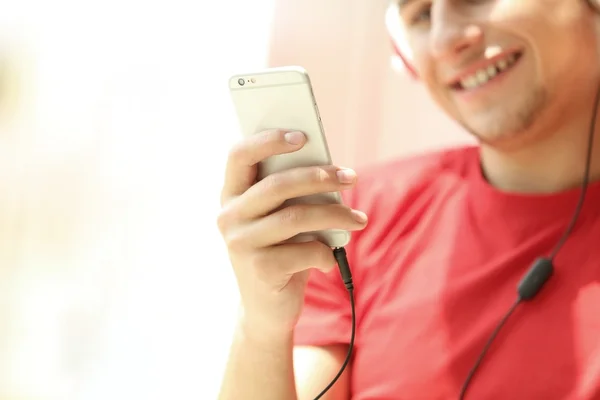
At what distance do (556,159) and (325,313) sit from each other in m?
0.37

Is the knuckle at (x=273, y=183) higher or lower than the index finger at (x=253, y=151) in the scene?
lower

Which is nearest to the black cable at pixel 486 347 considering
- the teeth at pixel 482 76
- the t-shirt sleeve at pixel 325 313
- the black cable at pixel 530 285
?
the black cable at pixel 530 285

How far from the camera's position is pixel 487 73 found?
2.55 ft

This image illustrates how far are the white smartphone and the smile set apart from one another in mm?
292

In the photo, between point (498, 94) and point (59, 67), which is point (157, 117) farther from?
point (498, 94)

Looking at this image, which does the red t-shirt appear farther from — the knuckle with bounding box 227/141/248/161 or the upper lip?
the knuckle with bounding box 227/141/248/161

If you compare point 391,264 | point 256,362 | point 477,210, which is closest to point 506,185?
point 477,210

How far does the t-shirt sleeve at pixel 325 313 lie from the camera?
81 centimetres

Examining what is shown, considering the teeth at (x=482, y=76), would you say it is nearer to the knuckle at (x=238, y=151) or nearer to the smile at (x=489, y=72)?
the smile at (x=489, y=72)

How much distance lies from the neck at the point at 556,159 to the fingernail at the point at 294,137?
0.35 metres

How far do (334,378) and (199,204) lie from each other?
0.38m

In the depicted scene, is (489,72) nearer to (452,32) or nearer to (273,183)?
(452,32)

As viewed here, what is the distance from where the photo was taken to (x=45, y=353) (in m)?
1.04

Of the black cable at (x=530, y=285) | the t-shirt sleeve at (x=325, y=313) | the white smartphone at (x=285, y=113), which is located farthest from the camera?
the t-shirt sleeve at (x=325, y=313)
